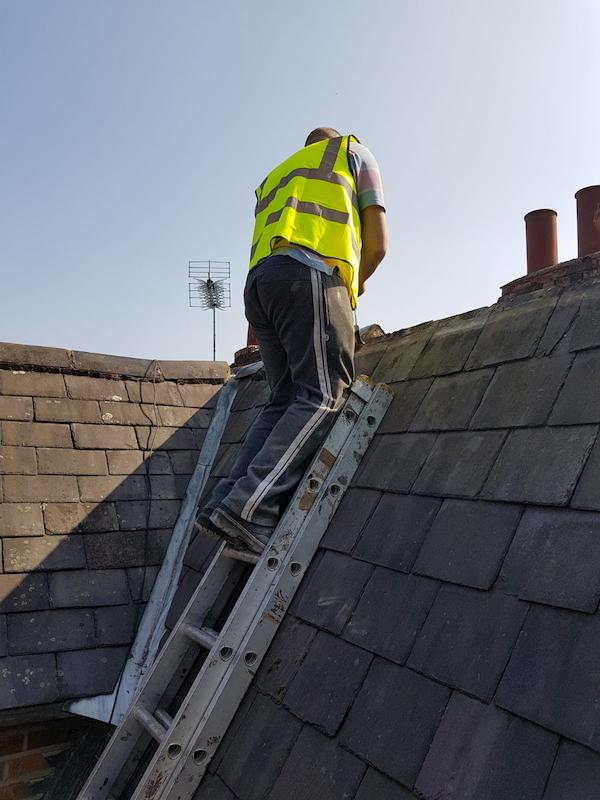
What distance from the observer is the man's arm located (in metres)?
3.21

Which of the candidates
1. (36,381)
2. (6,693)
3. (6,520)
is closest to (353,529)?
(6,693)

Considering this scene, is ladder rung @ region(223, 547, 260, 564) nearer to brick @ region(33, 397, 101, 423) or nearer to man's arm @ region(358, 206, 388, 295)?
man's arm @ region(358, 206, 388, 295)

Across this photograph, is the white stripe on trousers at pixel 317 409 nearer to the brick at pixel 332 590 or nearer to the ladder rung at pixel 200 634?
the brick at pixel 332 590

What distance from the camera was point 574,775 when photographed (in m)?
1.36

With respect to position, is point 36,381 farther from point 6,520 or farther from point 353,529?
point 353,529

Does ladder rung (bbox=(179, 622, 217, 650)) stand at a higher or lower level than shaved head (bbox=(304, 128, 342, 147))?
lower

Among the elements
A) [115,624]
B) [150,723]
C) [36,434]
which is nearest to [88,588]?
[115,624]

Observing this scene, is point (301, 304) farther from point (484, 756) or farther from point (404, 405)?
point (484, 756)

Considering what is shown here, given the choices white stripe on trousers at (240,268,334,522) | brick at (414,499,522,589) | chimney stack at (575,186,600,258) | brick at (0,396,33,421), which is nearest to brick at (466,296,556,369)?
white stripe on trousers at (240,268,334,522)

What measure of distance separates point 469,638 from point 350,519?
2.90 feet

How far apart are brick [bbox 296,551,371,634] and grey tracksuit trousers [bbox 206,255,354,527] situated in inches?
12.3

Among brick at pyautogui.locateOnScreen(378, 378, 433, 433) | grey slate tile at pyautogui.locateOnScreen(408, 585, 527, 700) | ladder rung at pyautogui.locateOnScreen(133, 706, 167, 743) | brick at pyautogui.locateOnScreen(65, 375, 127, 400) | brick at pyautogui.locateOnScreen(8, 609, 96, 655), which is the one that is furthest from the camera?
brick at pyautogui.locateOnScreen(65, 375, 127, 400)

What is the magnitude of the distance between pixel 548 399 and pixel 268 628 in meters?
1.24

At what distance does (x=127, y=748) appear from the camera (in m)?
2.59
